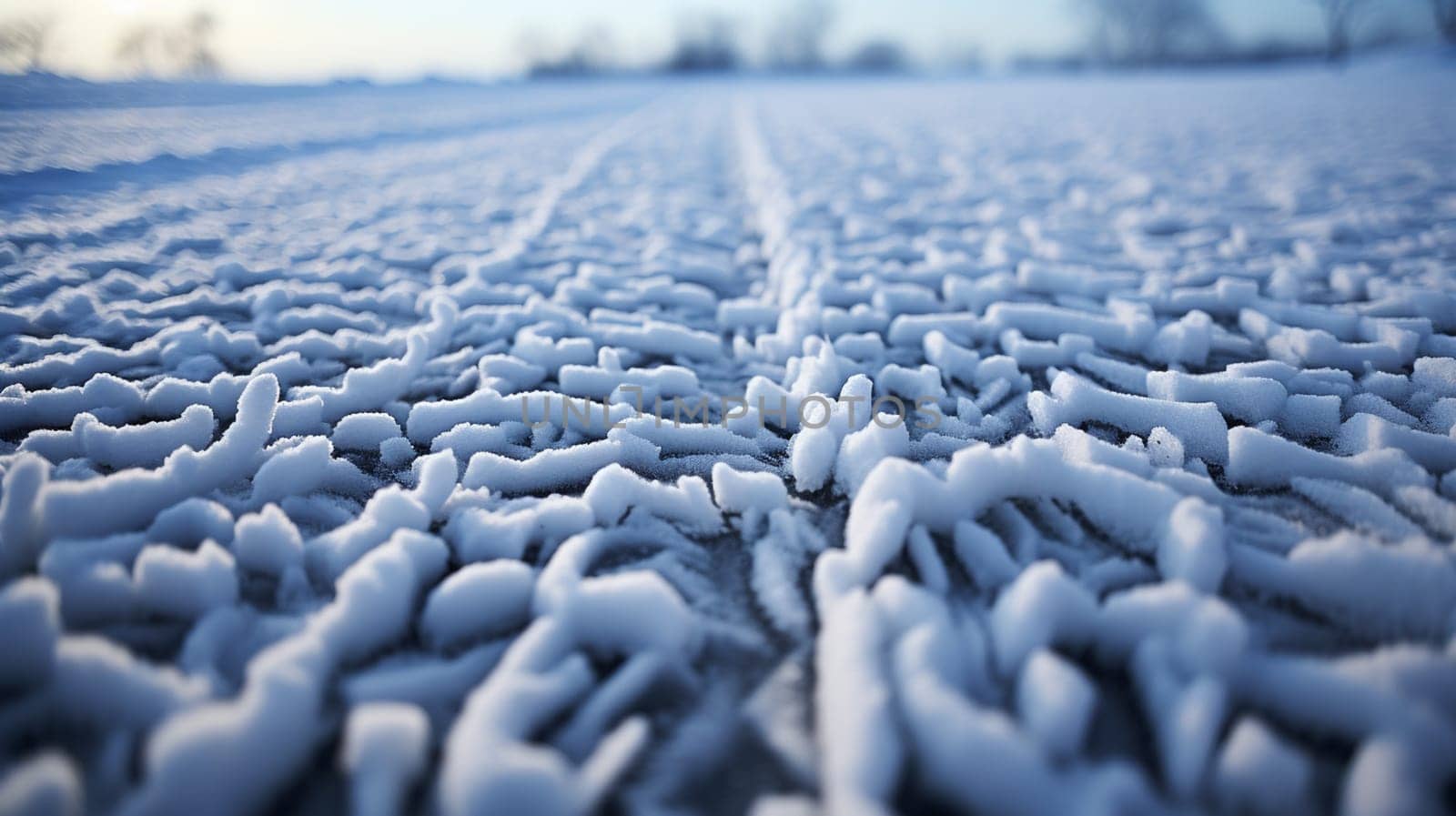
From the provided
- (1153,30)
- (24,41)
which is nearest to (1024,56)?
(1153,30)

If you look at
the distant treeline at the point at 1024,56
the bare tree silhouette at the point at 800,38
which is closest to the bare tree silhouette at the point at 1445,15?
the distant treeline at the point at 1024,56

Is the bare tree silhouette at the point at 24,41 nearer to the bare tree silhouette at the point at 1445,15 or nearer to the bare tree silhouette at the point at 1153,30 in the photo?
the bare tree silhouette at the point at 1445,15

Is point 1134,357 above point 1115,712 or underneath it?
above

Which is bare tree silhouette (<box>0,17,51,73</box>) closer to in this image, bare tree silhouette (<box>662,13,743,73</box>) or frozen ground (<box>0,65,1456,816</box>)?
frozen ground (<box>0,65,1456,816</box>)

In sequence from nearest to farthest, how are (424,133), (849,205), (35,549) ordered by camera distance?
(35,549), (849,205), (424,133)

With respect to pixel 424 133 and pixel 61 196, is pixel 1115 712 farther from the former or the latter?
pixel 424 133

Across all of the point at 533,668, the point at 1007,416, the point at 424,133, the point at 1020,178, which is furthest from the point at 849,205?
the point at 424,133

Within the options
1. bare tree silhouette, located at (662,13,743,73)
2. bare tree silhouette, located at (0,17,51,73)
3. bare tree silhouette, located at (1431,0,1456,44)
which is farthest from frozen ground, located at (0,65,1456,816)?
bare tree silhouette, located at (662,13,743,73)
